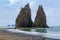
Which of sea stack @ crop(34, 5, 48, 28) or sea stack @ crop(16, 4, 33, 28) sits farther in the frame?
sea stack @ crop(34, 5, 48, 28)

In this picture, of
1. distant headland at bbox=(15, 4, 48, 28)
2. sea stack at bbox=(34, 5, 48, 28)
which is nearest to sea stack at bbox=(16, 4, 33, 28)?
distant headland at bbox=(15, 4, 48, 28)

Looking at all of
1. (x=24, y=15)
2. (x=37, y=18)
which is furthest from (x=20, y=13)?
(x=37, y=18)

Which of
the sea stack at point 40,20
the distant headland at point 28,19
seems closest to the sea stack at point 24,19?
the distant headland at point 28,19

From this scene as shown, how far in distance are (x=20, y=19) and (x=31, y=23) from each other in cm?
848

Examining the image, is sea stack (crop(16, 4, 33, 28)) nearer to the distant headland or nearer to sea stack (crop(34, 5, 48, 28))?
the distant headland

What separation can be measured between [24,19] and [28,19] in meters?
2.88

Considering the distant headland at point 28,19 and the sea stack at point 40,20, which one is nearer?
the distant headland at point 28,19

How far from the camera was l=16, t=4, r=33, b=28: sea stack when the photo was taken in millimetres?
135500

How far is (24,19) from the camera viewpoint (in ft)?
451

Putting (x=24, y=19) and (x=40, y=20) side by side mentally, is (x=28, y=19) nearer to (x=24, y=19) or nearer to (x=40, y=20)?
(x=24, y=19)

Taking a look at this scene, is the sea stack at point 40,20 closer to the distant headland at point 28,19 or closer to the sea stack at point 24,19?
the distant headland at point 28,19

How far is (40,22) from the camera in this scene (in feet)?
464

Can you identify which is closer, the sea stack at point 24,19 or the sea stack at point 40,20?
the sea stack at point 24,19

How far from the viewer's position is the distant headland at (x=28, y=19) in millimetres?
136000
